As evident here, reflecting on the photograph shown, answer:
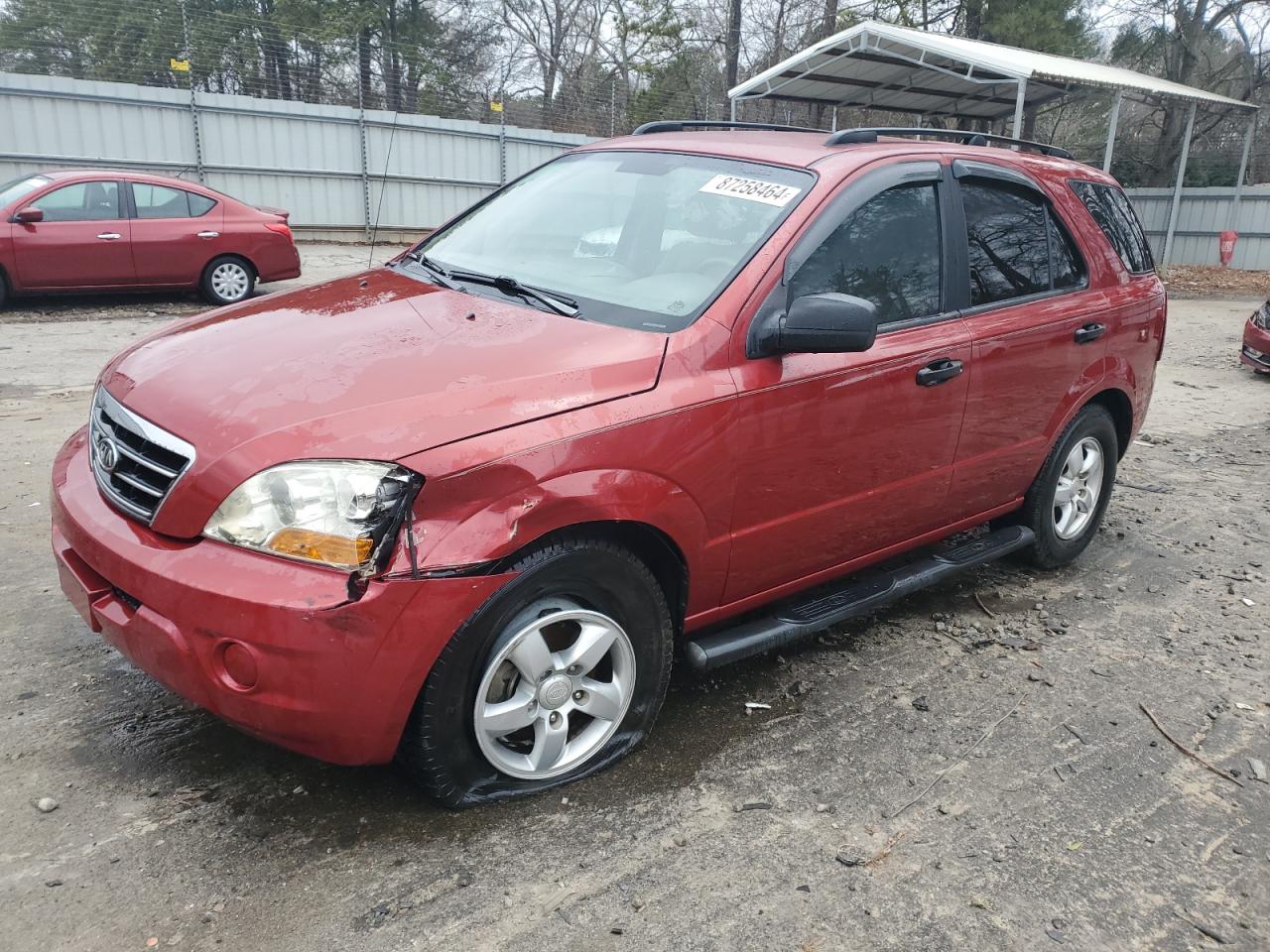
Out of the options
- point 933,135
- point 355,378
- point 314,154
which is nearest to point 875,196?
point 933,135

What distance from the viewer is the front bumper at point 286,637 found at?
2.26 m

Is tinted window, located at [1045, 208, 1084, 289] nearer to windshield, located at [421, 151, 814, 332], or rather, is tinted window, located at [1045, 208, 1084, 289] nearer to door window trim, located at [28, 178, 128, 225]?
windshield, located at [421, 151, 814, 332]

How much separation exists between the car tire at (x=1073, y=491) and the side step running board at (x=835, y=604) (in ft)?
0.55

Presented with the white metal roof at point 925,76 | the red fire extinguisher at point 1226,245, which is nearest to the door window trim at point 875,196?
the white metal roof at point 925,76

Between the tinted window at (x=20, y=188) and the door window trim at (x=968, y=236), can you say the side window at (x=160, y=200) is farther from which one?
the door window trim at (x=968, y=236)

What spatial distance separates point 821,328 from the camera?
2.88m

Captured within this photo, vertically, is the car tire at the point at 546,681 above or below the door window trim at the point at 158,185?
below

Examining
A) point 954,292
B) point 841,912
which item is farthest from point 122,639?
Result: point 954,292

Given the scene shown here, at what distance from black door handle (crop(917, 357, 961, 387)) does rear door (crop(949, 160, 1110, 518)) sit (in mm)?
164

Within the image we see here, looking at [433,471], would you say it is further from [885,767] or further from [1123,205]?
[1123,205]

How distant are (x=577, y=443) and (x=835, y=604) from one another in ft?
4.53

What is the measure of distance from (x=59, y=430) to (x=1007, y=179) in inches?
219

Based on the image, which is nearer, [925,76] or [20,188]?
[20,188]

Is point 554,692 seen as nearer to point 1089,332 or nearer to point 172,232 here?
point 1089,332
